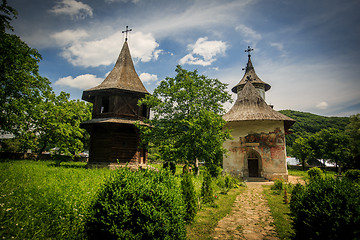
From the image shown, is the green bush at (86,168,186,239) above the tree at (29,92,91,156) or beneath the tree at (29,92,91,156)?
beneath

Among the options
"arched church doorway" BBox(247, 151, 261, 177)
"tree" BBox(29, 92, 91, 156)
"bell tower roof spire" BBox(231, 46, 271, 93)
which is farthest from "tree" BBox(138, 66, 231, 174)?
"bell tower roof spire" BBox(231, 46, 271, 93)

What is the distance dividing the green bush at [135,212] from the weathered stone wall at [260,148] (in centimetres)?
1396

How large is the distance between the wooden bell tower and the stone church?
347 inches

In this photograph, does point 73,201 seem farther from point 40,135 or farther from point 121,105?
point 40,135

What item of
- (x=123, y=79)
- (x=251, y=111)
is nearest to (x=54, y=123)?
(x=123, y=79)

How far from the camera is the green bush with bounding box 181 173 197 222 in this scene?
5.76 metres

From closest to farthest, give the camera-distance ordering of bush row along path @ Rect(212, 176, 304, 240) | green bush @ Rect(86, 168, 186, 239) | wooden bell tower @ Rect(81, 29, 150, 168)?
green bush @ Rect(86, 168, 186, 239) → bush row along path @ Rect(212, 176, 304, 240) → wooden bell tower @ Rect(81, 29, 150, 168)

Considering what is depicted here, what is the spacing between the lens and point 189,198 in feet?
19.5

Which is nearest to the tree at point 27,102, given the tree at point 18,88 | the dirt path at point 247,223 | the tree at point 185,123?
the tree at point 18,88

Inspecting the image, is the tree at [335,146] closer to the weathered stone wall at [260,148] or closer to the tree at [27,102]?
the weathered stone wall at [260,148]

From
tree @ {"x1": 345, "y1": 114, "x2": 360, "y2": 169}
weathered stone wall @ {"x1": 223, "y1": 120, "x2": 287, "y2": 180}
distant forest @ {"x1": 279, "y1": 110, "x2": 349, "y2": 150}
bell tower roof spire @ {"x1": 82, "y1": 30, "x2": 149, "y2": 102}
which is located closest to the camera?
weathered stone wall @ {"x1": 223, "y1": 120, "x2": 287, "y2": 180}

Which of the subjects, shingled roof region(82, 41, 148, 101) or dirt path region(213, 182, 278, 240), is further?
shingled roof region(82, 41, 148, 101)

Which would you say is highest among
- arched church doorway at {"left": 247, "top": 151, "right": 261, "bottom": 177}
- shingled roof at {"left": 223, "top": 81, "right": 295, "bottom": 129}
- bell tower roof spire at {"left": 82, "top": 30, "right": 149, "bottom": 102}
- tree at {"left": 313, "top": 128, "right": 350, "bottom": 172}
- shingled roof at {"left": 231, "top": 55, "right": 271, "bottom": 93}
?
shingled roof at {"left": 231, "top": 55, "right": 271, "bottom": 93}

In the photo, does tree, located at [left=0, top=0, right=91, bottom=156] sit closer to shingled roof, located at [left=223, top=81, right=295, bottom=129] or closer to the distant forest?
shingled roof, located at [left=223, top=81, right=295, bottom=129]
